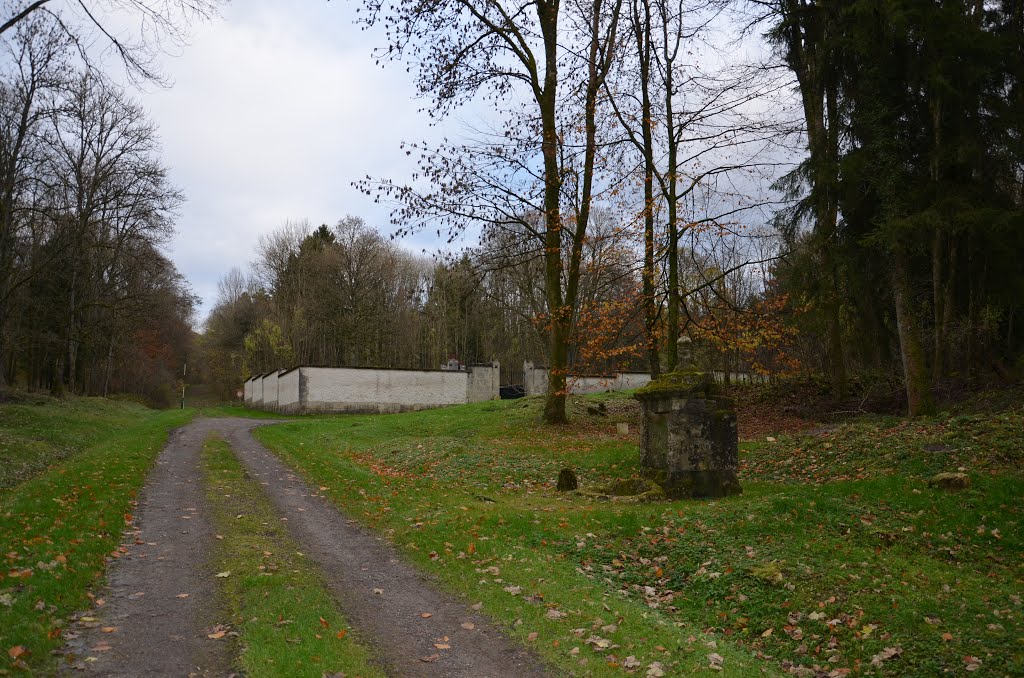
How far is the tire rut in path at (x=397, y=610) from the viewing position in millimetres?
5039

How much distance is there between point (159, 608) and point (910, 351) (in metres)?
14.0

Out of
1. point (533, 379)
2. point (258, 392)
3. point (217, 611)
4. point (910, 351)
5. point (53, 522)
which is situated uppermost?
point (910, 351)

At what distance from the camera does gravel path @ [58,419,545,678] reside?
16.1 feet

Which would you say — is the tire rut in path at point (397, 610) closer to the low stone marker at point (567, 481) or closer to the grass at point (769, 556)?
the grass at point (769, 556)

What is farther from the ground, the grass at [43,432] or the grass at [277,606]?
the grass at [43,432]

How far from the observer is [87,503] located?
9211mm

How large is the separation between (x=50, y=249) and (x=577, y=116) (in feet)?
67.3

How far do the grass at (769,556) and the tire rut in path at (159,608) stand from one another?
2.25 meters

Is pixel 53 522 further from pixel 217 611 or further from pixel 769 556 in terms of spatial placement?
pixel 769 556

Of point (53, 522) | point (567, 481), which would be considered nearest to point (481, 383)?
point (567, 481)

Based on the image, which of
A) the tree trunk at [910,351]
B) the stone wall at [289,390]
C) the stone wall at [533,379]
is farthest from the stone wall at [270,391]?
the tree trunk at [910,351]

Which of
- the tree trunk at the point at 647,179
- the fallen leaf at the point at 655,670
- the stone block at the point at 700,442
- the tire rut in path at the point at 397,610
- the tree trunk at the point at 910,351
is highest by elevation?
the tree trunk at the point at 647,179

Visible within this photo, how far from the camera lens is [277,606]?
586 cm

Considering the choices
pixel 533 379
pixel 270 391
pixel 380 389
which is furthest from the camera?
pixel 270 391
